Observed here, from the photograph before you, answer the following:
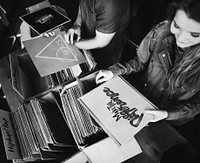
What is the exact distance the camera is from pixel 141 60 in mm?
1350

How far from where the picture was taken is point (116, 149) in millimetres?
1070

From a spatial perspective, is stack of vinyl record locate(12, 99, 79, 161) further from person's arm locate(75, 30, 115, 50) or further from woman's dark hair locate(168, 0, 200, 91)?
woman's dark hair locate(168, 0, 200, 91)

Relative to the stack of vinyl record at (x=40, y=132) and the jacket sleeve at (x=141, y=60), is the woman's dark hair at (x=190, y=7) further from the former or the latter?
the stack of vinyl record at (x=40, y=132)

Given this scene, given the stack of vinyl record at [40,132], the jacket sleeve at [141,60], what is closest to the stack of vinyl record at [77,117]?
the stack of vinyl record at [40,132]

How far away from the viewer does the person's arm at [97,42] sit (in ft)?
4.67

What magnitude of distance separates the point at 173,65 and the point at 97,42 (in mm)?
595

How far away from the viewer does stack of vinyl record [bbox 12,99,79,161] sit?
1131mm

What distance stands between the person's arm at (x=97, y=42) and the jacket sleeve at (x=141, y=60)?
10.1 inches

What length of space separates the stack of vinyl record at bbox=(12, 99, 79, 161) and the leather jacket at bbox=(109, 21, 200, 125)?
492 millimetres

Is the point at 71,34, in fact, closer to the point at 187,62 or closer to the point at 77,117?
the point at 77,117

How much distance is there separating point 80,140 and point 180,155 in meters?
0.55

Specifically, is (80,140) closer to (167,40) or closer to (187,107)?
(187,107)

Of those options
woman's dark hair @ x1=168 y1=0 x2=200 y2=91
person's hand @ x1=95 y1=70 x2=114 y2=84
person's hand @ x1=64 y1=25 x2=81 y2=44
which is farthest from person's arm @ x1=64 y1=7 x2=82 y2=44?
woman's dark hair @ x1=168 y1=0 x2=200 y2=91

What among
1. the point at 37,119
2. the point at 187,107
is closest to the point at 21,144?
the point at 37,119
